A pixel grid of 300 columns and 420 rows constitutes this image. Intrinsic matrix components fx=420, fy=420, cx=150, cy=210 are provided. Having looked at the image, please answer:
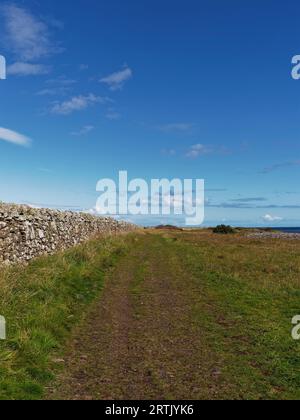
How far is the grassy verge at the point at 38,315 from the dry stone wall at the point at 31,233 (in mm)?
766

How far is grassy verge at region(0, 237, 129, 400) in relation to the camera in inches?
287

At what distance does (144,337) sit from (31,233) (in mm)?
9734

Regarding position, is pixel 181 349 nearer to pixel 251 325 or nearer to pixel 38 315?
pixel 251 325

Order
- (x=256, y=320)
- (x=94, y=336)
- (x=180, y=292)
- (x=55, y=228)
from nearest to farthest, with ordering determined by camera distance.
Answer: (x=94, y=336) < (x=256, y=320) < (x=180, y=292) < (x=55, y=228)

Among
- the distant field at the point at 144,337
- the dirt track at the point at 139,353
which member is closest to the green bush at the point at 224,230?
the distant field at the point at 144,337

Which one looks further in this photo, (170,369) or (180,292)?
(180,292)

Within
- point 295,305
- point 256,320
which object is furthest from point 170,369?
point 295,305

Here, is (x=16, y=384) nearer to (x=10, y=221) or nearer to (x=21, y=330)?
(x=21, y=330)

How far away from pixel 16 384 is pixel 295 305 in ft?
31.8

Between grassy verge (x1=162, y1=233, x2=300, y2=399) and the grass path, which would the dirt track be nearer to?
the grass path

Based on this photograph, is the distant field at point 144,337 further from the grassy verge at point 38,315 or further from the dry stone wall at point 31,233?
the dry stone wall at point 31,233

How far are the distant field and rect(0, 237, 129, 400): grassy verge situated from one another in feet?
0.09

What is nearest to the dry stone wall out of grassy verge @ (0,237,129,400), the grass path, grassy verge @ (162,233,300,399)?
grassy verge @ (0,237,129,400)

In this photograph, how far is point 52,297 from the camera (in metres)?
12.2
